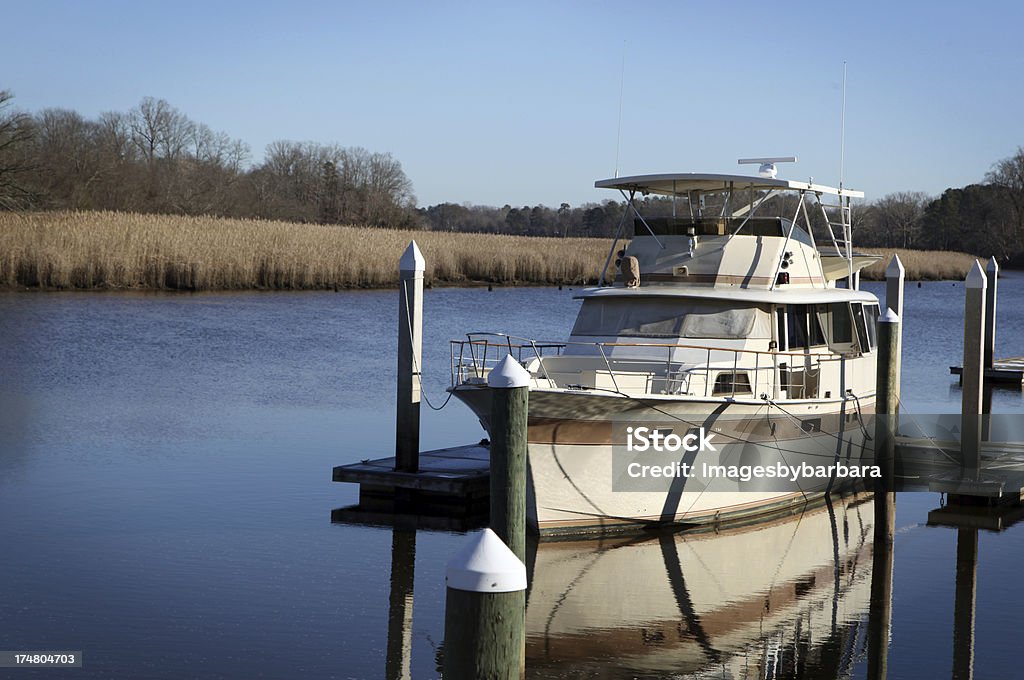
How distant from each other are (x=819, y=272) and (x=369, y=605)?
881cm

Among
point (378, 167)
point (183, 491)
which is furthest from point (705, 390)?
point (378, 167)

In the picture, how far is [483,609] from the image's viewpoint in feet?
16.7

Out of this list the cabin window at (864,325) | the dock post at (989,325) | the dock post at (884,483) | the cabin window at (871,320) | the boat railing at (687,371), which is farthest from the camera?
the dock post at (989,325)

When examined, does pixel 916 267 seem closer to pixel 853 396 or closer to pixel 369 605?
pixel 853 396

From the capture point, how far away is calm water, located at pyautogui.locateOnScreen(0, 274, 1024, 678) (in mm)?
10797

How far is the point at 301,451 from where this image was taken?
19625 millimetres

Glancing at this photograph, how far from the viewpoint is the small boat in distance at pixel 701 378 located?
44.4ft

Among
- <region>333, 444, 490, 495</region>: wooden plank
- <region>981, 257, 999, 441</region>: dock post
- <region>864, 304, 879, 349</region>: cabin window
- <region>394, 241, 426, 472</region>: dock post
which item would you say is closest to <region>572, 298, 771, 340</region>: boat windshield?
<region>394, 241, 426, 472</region>: dock post

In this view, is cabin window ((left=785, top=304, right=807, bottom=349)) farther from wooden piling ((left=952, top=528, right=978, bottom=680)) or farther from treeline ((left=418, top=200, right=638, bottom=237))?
treeline ((left=418, top=200, right=638, bottom=237))

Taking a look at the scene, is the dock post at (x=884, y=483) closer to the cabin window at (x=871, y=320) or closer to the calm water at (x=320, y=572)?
the calm water at (x=320, y=572)

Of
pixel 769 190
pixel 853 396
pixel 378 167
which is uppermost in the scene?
pixel 378 167

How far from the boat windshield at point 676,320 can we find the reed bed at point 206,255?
3057 centimetres

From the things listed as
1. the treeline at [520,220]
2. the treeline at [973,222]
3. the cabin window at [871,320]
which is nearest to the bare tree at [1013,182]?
the treeline at [973,222]

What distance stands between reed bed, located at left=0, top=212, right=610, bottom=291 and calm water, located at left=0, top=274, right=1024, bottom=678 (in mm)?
19180
